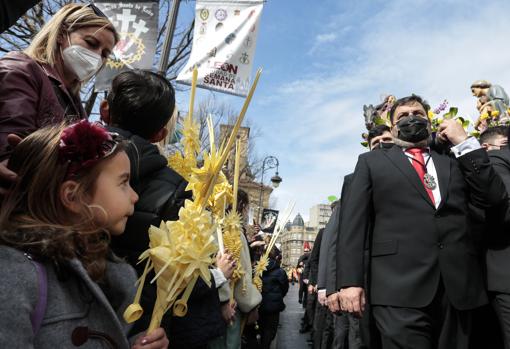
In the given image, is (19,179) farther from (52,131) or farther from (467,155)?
(467,155)

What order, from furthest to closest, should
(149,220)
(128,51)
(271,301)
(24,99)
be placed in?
(271,301)
(128,51)
(149,220)
(24,99)

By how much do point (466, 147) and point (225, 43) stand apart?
323 cm

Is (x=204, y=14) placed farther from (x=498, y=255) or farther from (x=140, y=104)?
(x=498, y=255)

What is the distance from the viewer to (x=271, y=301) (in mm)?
6660

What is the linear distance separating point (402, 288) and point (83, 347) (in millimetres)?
2055

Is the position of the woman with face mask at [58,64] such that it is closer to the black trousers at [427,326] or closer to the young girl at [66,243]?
the young girl at [66,243]

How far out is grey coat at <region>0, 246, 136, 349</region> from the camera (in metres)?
1.18

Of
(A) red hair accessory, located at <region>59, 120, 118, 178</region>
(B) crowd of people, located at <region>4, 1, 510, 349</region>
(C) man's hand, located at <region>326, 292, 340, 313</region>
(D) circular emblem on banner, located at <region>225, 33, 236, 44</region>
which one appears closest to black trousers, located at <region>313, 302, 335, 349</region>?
(B) crowd of people, located at <region>4, 1, 510, 349</region>

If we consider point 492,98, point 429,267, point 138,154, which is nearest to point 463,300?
point 429,267

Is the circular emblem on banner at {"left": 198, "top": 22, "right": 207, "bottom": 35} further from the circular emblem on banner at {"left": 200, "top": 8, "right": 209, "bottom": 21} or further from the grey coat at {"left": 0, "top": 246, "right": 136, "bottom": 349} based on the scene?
the grey coat at {"left": 0, "top": 246, "right": 136, "bottom": 349}

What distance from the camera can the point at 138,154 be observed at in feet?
7.09

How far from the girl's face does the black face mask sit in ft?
7.40

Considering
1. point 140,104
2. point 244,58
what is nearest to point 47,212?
point 140,104

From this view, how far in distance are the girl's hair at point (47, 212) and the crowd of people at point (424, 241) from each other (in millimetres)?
1847
